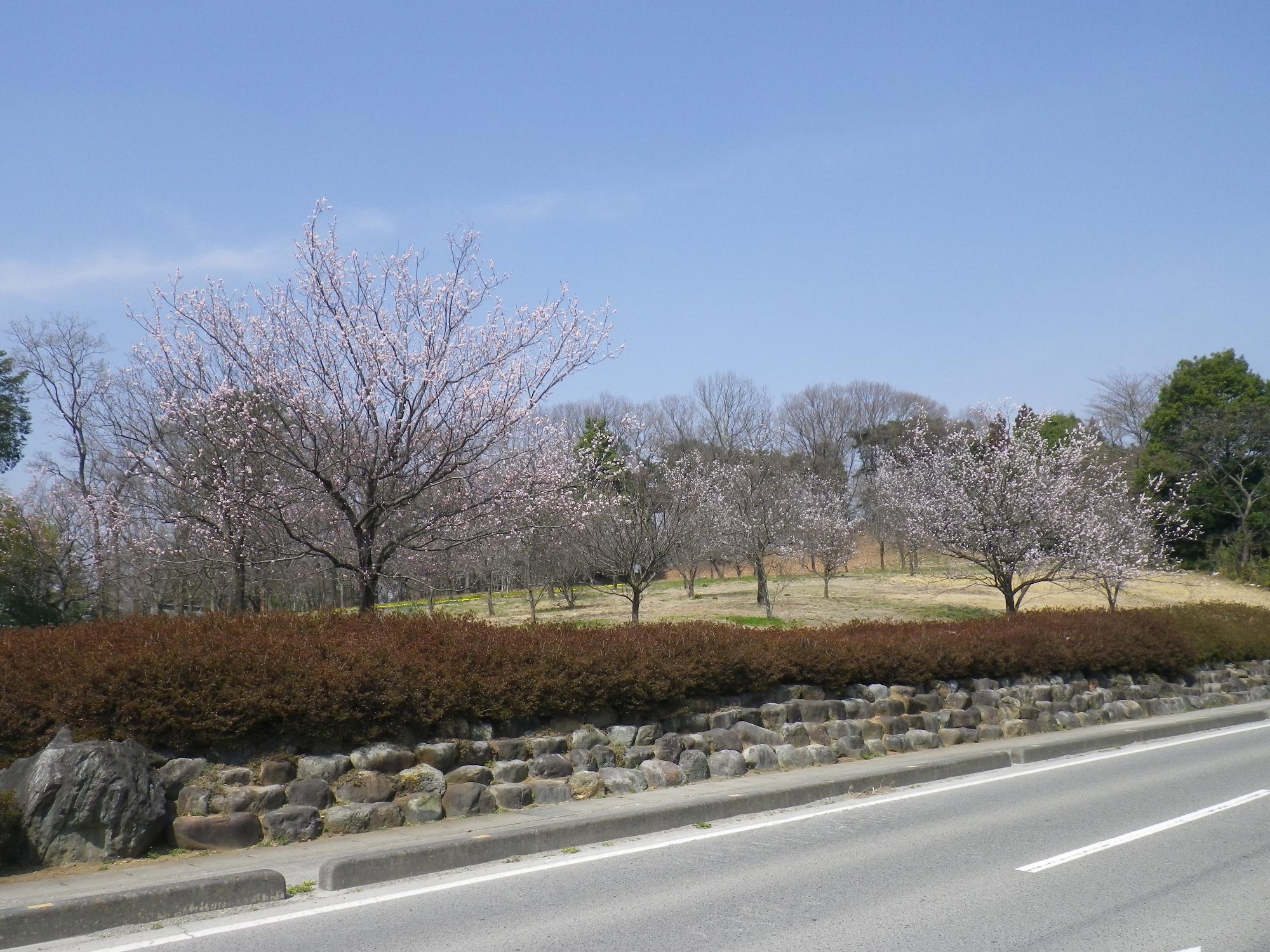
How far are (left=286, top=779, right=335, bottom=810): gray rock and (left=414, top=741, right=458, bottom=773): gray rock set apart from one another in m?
0.92

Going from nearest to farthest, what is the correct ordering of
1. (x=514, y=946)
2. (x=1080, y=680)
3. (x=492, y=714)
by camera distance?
1. (x=514, y=946)
2. (x=492, y=714)
3. (x=1080, y=680)

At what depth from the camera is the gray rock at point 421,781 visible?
351 inches

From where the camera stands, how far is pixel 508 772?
9.60 metres

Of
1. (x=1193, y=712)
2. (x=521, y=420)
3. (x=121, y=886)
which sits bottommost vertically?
(x=1193, y=712)

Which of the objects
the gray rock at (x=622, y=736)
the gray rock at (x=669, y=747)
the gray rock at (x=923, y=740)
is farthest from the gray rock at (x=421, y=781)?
the gray rock at (x=923, y=740)

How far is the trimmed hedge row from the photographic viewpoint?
783 cm

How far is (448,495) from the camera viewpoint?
15477 millimetres

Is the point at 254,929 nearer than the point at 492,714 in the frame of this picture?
Yes

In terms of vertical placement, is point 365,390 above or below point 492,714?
above

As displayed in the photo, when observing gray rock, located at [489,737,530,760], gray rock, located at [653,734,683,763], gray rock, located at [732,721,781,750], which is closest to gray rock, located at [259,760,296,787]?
gray rock, located at [489,737,530,760]

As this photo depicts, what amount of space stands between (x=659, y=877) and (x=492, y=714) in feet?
9.44

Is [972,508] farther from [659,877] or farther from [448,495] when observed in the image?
[659,877]

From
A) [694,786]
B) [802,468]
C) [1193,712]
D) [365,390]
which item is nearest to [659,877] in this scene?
[694,786]

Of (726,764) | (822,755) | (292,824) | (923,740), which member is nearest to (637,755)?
(726,764)
